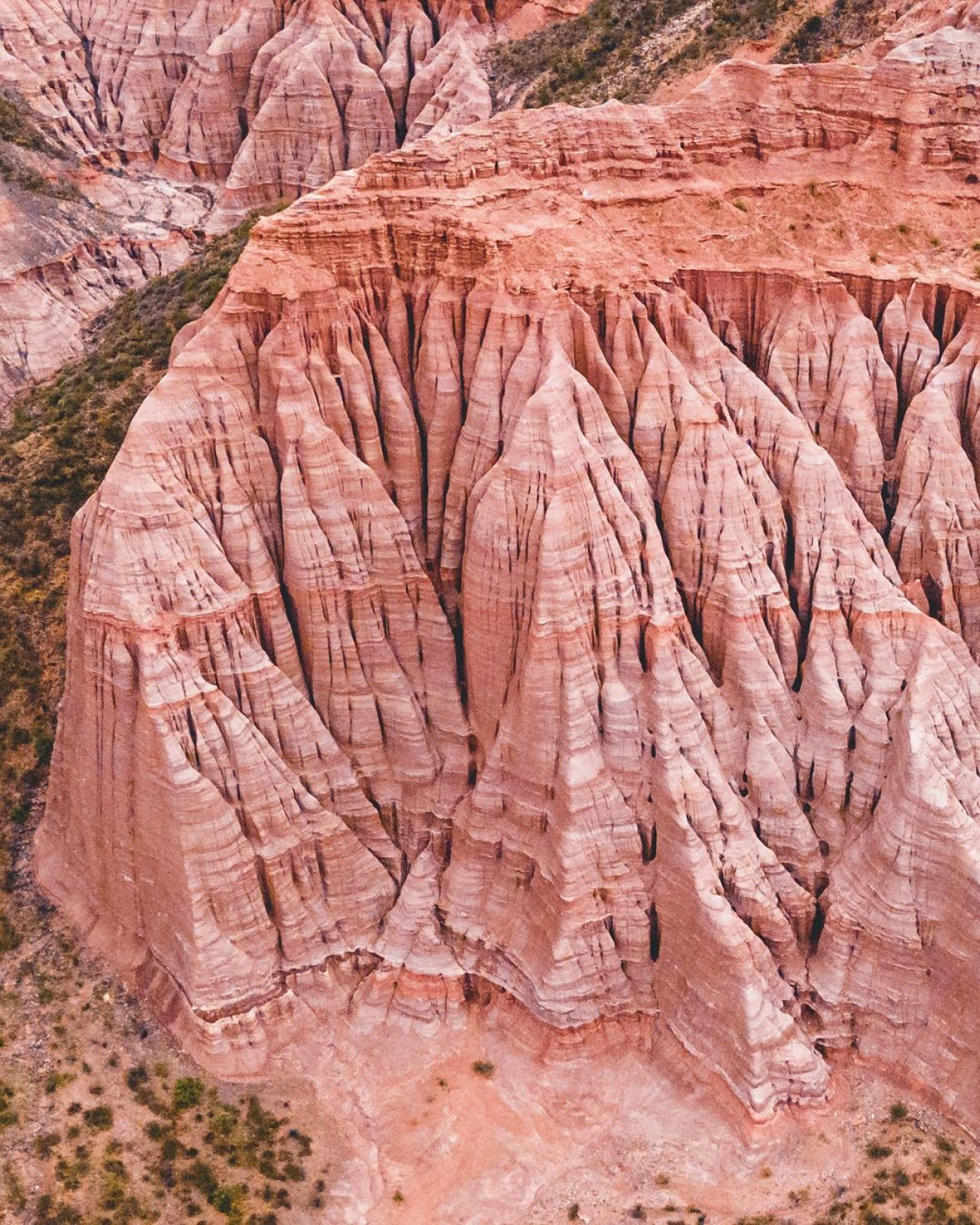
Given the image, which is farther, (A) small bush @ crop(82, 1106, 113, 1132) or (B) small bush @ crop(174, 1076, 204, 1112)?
(B) small bush @ crop(174, 1076, 204, 1112)

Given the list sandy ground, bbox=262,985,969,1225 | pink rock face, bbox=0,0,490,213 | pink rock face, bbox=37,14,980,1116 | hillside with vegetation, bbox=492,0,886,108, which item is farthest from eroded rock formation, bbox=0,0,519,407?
sandy ground, bbox=262,985,969,1225

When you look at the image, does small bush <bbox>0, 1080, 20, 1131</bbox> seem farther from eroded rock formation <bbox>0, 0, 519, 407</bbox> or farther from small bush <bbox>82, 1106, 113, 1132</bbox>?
eroded rock formation <bbox>0, 0, 519, 407</bbox>

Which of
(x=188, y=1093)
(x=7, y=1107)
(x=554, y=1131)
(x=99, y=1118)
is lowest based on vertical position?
(x=554, y=1131)

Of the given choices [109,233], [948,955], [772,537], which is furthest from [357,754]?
[109,233]

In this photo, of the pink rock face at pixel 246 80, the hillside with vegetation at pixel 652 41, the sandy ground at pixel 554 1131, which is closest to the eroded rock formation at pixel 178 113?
the pink rock face at pixel 246 80

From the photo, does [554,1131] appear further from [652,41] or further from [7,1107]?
[652,41]

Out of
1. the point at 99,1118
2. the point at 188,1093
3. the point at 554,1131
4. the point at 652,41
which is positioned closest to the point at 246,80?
the point at 652,41

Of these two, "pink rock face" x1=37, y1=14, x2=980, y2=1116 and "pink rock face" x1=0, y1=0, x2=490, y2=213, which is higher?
"pink rock face" x1=0, y1=0, x2=490, y2=213

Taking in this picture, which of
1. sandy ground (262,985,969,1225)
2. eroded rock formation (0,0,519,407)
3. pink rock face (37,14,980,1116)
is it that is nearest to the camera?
sandy ground (262,985,969,1225)

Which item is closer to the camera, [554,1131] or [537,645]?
[537,645]

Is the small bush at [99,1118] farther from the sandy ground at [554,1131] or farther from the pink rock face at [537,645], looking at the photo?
the sandy ground at [554,1131]
